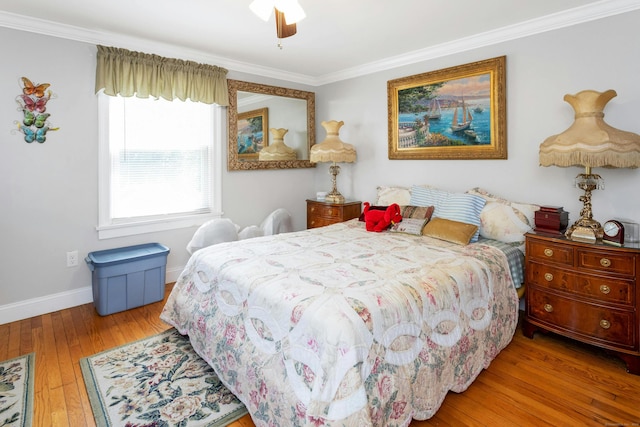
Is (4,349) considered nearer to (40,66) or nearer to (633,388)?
(40,66)

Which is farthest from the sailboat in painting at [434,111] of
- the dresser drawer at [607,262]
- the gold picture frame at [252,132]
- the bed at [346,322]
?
the gold picture frame at [252,132]

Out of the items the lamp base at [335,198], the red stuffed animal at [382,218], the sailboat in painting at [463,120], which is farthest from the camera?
the lamp base at [335,198]

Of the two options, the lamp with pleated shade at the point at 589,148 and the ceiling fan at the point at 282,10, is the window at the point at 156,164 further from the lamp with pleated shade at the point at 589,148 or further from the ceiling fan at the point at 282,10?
the lamp with pleated shade at the point at 589,148

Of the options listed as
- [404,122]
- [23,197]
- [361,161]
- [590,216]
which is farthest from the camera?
[361,161]

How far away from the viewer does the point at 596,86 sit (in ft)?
8.88

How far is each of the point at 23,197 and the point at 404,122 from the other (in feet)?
12.1

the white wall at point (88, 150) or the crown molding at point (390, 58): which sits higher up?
the crown molding at point (390, 58)

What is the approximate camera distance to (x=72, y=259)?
324 cm

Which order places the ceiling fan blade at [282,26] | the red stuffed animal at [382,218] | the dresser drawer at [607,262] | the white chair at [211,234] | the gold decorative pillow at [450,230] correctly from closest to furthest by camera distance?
the ceiling fan blade at [282,26], the dresser drawer at [607,262], the gold decorative pillow at [450,230], the red stuffed animal at [382,218], the white chair at [211,234]

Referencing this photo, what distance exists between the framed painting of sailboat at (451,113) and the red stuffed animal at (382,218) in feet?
2.79

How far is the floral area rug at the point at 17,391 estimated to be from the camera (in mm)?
1824

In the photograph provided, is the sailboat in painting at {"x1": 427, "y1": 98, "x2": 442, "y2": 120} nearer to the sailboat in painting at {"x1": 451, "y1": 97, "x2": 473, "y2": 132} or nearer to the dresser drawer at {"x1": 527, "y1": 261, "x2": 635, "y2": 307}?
the sailboat in painting at {"x1": 451, "y1": 97, "x2": 473, "y2": 132}

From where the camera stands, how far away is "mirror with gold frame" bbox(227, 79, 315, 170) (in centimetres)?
418

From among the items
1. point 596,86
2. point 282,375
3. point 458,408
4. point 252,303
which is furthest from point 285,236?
point 596,86
